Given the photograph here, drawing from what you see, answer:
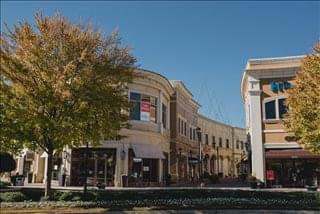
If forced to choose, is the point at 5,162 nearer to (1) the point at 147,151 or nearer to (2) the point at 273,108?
(2) the point at 273,108

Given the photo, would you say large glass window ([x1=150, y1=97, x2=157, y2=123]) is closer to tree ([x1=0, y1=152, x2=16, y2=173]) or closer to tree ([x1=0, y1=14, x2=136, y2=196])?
tree ([x1=0, y1=14, x2=136, y2=196])

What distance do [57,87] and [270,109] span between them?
21248mm

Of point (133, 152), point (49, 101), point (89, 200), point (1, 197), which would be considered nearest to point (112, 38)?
point (49, 101)

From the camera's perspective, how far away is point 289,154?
32.7 metres

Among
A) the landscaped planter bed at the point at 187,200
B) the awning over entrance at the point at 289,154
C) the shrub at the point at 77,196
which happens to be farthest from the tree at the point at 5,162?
the awning over entrance at the point at 289,154

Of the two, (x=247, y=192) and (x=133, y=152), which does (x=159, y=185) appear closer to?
(x=133, y=152)

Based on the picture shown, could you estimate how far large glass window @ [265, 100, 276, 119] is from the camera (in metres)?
34.3

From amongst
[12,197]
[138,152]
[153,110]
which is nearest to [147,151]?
[138,152]

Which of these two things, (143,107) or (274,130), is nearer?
(274,130)

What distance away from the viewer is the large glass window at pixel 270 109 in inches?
1352

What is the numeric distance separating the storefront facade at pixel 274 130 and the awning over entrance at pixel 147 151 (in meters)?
9.81

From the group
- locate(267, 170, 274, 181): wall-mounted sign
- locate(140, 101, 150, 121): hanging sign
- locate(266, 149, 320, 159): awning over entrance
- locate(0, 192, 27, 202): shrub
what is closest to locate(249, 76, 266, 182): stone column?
locate(267, 170, 274, 181): wall-mounted sign

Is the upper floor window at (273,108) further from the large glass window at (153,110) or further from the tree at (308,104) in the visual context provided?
the large glass window at (153,110)

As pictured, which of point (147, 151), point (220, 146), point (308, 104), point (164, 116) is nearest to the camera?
point (308, 104)
